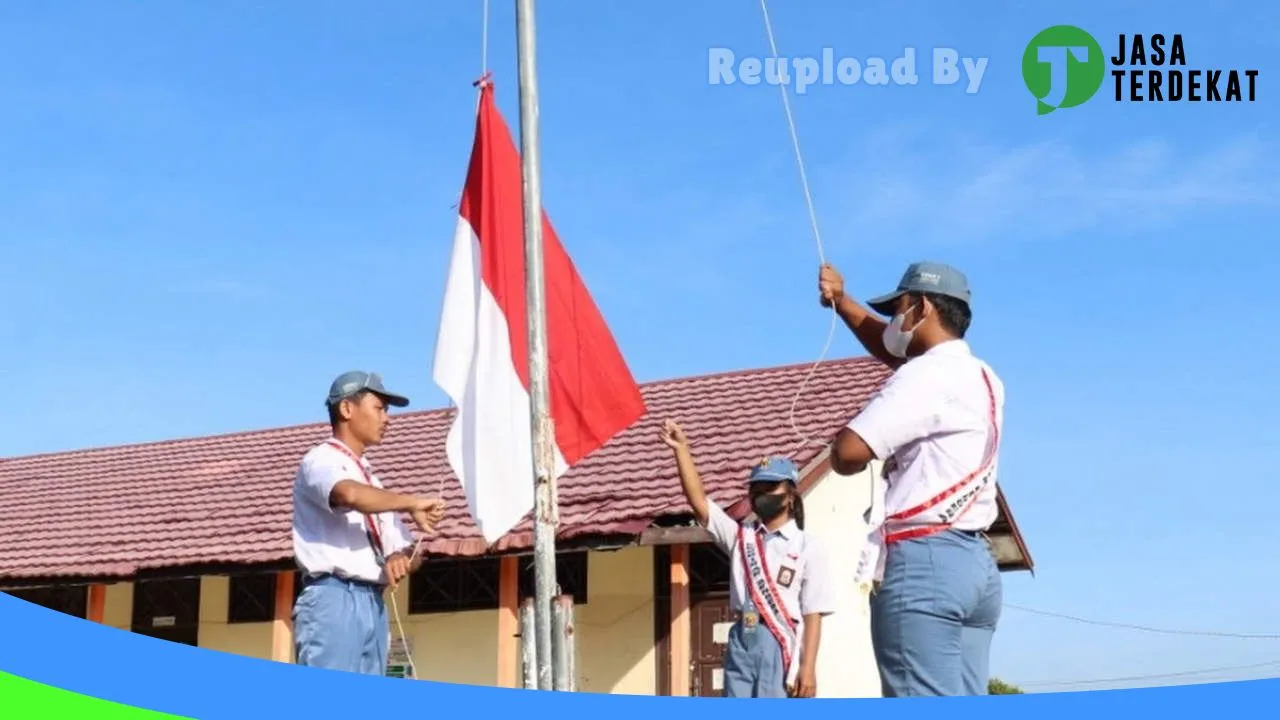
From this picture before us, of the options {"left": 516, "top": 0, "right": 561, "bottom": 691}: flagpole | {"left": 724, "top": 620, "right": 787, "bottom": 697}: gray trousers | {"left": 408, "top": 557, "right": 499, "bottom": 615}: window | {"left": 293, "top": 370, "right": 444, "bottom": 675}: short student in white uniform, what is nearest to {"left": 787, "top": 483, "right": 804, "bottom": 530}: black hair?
{"left": 724, "top": 620, "right": 787, "bottom": 697}: gray trousers

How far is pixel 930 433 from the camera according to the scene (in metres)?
4.22

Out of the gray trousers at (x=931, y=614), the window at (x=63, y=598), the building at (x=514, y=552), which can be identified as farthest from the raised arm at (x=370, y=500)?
the window at (x=63, y=598)

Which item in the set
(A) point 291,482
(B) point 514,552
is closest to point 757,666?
(B) point 514,552

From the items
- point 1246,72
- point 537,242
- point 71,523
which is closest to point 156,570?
point 71,523

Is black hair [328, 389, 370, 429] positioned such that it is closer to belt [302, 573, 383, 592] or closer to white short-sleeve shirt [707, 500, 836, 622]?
belt [302, 573, 383, 592]

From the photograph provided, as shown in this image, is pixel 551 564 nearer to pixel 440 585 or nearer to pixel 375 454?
pixel 440 585

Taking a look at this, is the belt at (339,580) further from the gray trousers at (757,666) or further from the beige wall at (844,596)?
the beige wall at (844,596)

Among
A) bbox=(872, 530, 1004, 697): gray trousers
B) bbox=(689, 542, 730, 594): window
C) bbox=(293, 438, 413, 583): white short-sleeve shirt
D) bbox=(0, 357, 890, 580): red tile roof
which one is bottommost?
bbox=(872, 530, 1004, 697): gray trousers

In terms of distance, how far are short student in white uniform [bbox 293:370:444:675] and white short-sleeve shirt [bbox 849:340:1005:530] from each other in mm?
1645

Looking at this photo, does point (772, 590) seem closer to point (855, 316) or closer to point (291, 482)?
point (855, 316)

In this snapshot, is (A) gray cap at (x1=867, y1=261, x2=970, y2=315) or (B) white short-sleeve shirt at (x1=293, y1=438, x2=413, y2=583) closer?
(A) gray cap at (x1=867, y1=261, x2=970, y2=315)

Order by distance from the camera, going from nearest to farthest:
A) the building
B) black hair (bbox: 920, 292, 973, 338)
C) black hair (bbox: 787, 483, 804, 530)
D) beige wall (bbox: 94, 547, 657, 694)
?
black hair (bbox: 920, 292, 973, 338), black hair (bbox: 787, 483, 804, 530), the building, beige wall (bbox: 94, 547, 657, 694)

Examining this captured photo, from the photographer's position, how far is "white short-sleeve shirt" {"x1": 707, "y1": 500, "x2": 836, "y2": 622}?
611cm

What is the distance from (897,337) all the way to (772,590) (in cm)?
186
